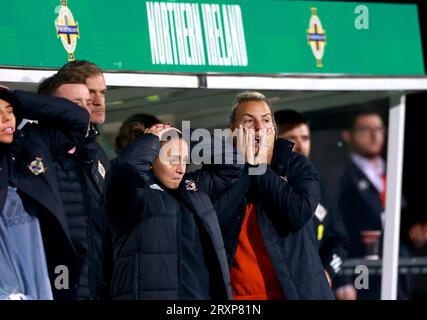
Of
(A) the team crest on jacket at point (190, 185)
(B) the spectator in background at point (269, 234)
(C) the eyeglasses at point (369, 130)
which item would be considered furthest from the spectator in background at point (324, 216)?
(A) the team crest on jacket at point (190, 185)

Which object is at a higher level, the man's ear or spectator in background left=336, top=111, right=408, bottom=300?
the man's ear

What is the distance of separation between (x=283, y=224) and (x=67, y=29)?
5.45ft

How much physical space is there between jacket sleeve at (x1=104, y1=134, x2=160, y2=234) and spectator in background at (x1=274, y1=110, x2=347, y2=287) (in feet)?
7.99

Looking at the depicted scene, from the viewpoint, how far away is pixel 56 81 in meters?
6.84

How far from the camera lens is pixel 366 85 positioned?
8578mm

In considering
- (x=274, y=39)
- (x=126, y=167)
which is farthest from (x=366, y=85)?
(x=126, y=167)

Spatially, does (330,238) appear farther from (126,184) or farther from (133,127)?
(126,184)

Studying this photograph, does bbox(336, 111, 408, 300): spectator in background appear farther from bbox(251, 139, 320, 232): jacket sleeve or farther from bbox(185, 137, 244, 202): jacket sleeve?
bbox(185, 137, 244, 202): jacket sleeve

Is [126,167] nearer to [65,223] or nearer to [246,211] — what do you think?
[65,223]

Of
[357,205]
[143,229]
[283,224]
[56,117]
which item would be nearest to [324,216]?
[357,205]

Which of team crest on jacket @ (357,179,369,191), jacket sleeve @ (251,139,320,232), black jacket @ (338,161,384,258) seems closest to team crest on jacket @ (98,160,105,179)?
jacket sleeve @ (251,139,320,232)

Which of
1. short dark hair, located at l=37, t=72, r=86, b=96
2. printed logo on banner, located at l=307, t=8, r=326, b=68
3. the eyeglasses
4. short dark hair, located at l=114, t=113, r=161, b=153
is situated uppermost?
printed logo on banner, located at l=307, t=8, r=326, b=68

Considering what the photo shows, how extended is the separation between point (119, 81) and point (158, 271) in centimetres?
166

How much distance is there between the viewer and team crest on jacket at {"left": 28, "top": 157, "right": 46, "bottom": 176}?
20.3 ft
